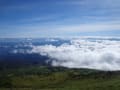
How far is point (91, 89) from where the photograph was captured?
19962 centimetres

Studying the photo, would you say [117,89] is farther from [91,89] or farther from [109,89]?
[91,89]

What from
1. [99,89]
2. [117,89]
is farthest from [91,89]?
[117,89]

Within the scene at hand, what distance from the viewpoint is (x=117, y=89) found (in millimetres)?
190750

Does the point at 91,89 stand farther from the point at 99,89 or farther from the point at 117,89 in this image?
the point at 117,89

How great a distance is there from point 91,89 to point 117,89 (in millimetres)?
21019

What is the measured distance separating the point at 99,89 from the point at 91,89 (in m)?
6.56

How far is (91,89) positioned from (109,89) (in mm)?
14537

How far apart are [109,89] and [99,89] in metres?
7.98

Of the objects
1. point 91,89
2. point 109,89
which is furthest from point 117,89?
point 91,89

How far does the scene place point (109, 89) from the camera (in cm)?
19438

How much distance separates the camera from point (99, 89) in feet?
647
